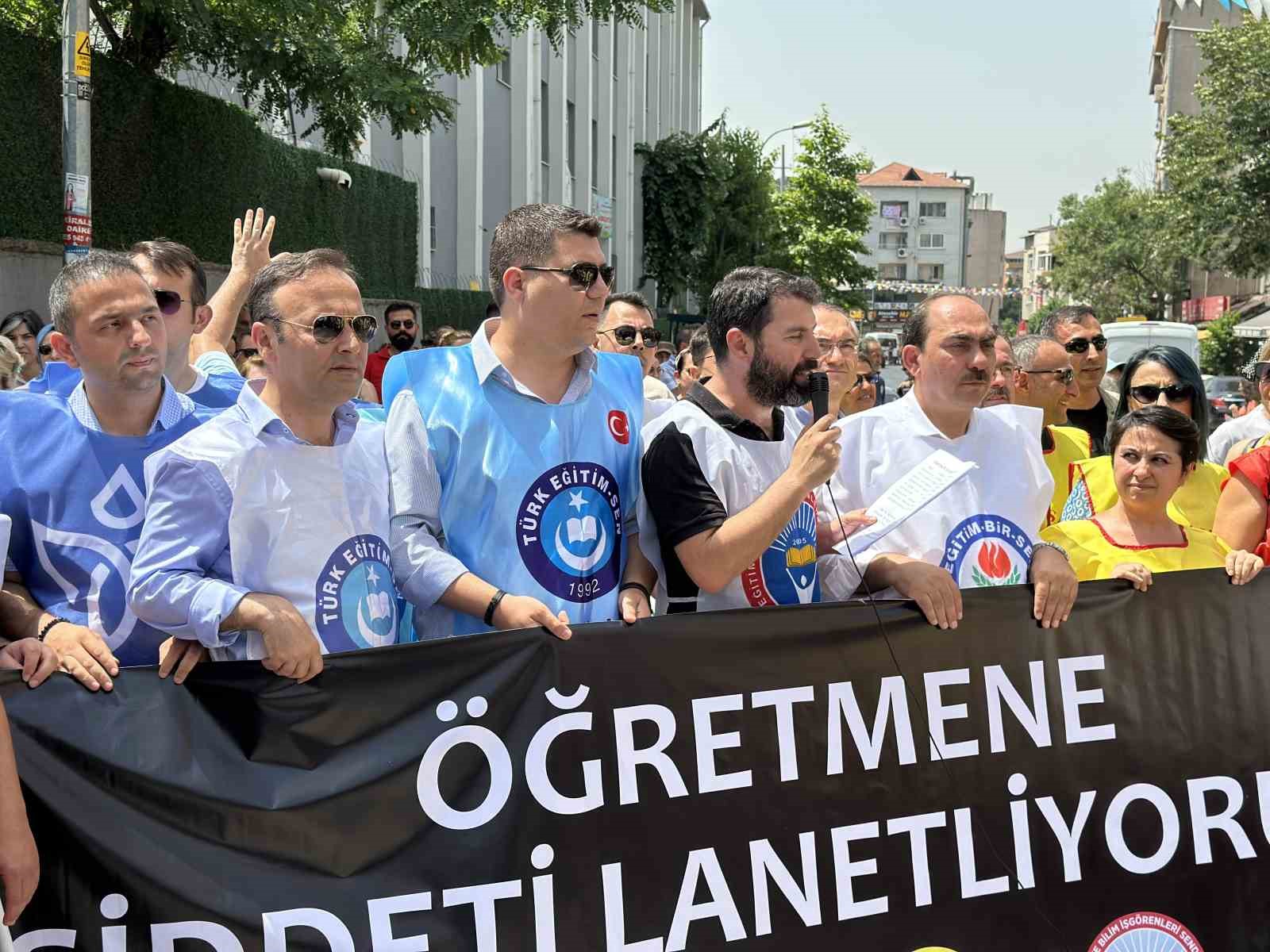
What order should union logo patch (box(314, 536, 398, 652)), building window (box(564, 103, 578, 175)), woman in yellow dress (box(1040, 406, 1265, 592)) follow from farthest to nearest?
1. building window (box(564, 103, 578, 175))
2. woman in yellow dress (box(1040, 406, 1265, 592))
3. union logo patch (box(314, 536, 398, 652))

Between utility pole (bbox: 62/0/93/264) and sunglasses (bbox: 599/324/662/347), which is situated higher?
utility pole (bbox: 62/0/93/264)

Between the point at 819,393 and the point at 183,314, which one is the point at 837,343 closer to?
the point at 819,393

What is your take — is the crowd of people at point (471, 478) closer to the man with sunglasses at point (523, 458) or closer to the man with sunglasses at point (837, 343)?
the man with sunglasses at point (523, 458)

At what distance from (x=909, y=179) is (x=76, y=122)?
508ft

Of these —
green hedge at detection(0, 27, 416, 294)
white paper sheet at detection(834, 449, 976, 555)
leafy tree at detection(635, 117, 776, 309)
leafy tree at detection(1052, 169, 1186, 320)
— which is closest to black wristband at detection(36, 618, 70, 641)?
white paper sheet at detection(834, 449, 976, 555)

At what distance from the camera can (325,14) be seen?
10461mm

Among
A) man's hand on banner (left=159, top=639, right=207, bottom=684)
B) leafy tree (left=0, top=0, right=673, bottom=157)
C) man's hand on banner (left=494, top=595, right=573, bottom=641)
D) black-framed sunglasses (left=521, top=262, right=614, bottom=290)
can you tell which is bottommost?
man's hand on banner (left=159, top=639, right=207, bottom=684)

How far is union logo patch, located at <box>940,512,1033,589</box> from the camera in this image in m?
3.88

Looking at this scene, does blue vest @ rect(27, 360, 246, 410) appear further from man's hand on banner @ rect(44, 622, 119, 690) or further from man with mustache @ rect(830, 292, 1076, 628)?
man with mustache @ rect(830, 292, 1076, 628)

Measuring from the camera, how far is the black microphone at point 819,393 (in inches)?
137

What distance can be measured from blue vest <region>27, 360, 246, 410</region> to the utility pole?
470cm

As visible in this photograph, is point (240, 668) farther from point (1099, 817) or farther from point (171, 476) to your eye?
point (1099, 817)

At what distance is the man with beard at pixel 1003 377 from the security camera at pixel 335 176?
1200cm

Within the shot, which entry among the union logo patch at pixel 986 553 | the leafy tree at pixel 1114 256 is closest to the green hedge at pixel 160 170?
the union logo patch at pixel 986 553
